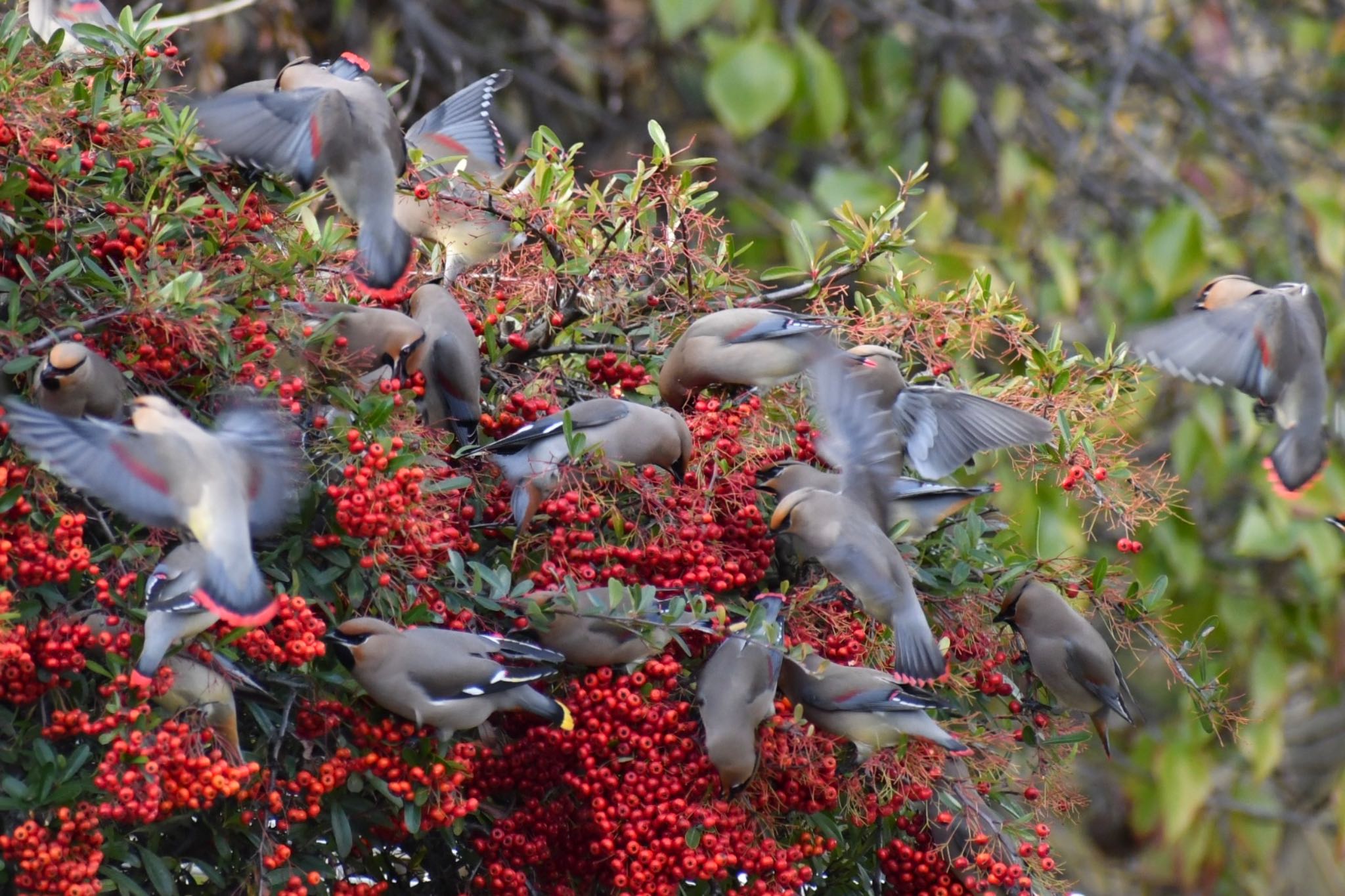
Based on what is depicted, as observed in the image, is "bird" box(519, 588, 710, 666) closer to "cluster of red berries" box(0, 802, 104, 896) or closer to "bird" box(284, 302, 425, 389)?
"bird" box(284, 302, 425, 389)

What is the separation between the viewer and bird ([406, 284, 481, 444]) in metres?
2.62

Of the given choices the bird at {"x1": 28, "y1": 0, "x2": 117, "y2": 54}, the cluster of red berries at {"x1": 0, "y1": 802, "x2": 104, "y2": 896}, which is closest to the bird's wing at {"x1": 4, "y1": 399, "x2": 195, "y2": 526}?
the cluster of red berries at {"x1": 0, "y1": 802, "x2": 104, "y2": 896}

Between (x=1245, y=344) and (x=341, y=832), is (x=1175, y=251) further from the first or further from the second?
(x=341, y=832)

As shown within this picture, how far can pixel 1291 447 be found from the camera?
156 inches

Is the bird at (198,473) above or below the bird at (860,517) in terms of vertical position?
above

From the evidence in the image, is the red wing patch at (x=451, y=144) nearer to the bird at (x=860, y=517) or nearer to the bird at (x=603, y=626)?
the bird at (x=860, y=517)

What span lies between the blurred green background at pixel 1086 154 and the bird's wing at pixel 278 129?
115 inches

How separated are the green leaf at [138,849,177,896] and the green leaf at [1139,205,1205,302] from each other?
4246 mm

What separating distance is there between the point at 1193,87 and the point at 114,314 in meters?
5.07

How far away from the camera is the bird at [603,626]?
2.42 m

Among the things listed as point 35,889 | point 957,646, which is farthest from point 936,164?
point 35,889

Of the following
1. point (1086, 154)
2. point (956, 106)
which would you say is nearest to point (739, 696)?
point (956, 106)

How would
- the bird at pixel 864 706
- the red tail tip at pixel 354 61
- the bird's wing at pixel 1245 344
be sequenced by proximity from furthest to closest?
the bird's wing at pixel 1245 344 < the red tail tip at pixel 354 61 < the bird at pixel 864 706

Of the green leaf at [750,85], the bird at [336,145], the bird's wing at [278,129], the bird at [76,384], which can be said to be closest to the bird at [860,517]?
the bird at [336,145]
